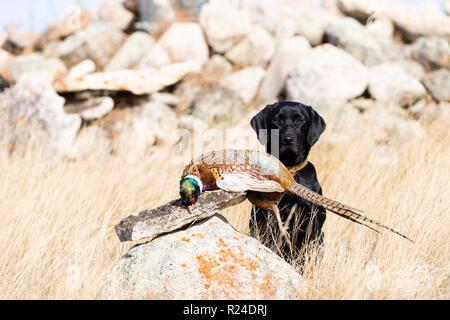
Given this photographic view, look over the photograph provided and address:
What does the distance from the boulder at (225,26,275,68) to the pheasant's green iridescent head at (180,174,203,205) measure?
8585mm

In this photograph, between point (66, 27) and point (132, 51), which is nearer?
point (132, 51)

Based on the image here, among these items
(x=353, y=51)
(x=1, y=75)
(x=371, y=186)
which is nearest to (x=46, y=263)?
(x=371, y=186)

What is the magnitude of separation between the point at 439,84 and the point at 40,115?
8.23 metres

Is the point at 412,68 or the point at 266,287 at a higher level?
the point at 266,287

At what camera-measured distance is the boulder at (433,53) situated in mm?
10309

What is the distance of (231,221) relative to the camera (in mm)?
4102

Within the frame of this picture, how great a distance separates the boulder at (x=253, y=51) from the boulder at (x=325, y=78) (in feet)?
5.14

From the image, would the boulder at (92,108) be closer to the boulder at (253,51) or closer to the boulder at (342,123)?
the boulder at (253,51)

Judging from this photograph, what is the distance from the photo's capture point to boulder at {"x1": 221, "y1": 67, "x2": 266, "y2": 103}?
993 centimetres

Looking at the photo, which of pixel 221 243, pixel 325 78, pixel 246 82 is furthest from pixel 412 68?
pixel 221 243

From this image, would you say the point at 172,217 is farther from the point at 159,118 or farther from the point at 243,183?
the point at 159,118

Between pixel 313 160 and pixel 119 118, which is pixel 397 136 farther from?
pixel 119 118

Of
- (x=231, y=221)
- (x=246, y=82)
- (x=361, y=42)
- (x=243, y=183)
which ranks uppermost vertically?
(x=243, y=183)

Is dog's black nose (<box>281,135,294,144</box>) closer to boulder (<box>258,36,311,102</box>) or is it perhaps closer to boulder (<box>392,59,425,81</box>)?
boulder (<box>258,36,311,102</box>)
